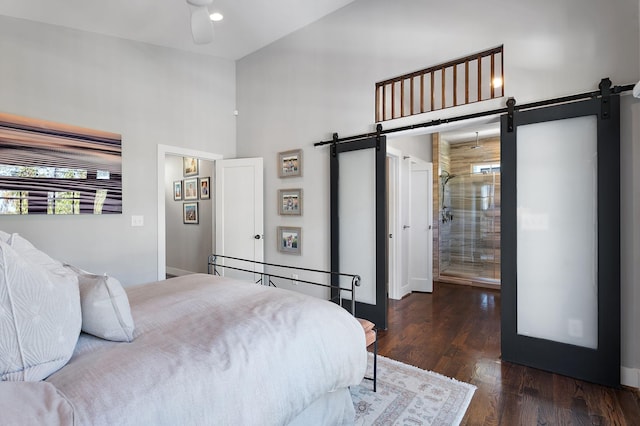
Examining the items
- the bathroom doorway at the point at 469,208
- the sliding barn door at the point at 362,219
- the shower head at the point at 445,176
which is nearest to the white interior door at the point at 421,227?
the bathroom doorway at the point at 469,208

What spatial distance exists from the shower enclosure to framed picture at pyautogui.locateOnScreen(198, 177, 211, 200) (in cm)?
414

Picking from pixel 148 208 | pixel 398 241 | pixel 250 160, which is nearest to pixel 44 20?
pixel 148 208

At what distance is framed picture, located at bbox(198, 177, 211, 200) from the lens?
18.0 feet

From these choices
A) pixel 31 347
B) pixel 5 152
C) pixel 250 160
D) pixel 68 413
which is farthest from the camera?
pixel 250 160

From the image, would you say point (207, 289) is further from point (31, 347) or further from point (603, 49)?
point (603, 49)

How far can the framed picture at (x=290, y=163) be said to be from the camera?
4066mm

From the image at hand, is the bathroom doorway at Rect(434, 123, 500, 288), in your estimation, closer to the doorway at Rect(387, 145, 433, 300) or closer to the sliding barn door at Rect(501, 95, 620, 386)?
the doorway at Rect(387, 145, 433, 300)

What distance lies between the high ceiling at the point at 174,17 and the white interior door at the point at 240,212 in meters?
1.55

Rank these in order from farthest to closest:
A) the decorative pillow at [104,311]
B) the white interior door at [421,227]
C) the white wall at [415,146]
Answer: the white interior door at [421,227] → the white wall at [415,146] → the decorative pillow at [104,311]

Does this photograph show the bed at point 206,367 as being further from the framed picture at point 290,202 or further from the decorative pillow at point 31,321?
the framed picture at point 290,202

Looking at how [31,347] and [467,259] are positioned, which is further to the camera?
[467,259]

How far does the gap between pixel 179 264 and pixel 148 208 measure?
2.50m

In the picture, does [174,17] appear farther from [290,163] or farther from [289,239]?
[289,239]

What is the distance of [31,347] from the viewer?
0.88 m
